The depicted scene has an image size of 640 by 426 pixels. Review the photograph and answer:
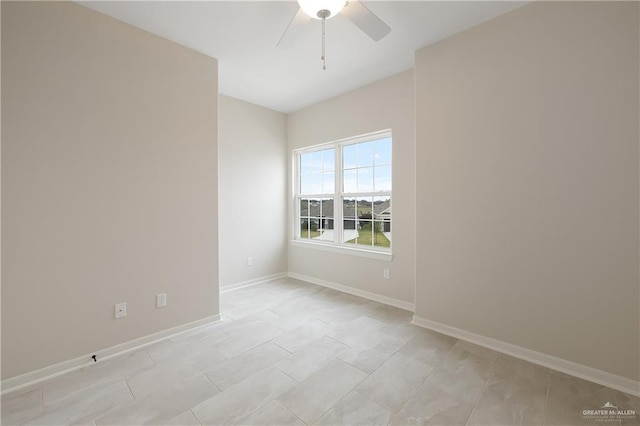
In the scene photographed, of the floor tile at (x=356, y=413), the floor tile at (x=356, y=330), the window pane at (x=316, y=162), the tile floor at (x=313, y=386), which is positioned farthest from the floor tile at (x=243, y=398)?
the window pane at (x=316, y=162)

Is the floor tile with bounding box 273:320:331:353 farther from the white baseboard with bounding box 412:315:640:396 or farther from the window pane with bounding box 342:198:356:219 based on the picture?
the window pane with bounding box 342:198:356:219

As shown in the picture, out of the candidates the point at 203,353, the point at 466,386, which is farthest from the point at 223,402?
the point at 466,386

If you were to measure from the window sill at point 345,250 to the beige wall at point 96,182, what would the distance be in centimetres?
178

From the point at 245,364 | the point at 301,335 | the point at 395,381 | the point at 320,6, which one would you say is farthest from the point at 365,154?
the point at 245,364

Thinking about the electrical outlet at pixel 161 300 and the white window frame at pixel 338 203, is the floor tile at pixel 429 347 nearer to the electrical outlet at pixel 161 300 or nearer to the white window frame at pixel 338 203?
the white window frame at pixel 338 203

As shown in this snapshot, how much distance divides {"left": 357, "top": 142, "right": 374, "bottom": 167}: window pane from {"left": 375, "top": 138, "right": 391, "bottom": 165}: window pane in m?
0.09

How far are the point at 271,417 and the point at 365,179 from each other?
2.93m

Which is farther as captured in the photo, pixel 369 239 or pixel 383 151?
pixel 369 239

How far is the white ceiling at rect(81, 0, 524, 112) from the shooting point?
221cm

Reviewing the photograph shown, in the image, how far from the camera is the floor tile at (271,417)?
5.17 feet

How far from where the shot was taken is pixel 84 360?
217 cm

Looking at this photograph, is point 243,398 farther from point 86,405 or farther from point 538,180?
point 538,180

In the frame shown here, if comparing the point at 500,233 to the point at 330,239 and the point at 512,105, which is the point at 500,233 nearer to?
the point at 512,105

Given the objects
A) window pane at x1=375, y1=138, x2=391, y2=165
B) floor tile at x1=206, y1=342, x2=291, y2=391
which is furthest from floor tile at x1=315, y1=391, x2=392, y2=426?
window pane at x1=375, y1=138, x2=391, y2=165
